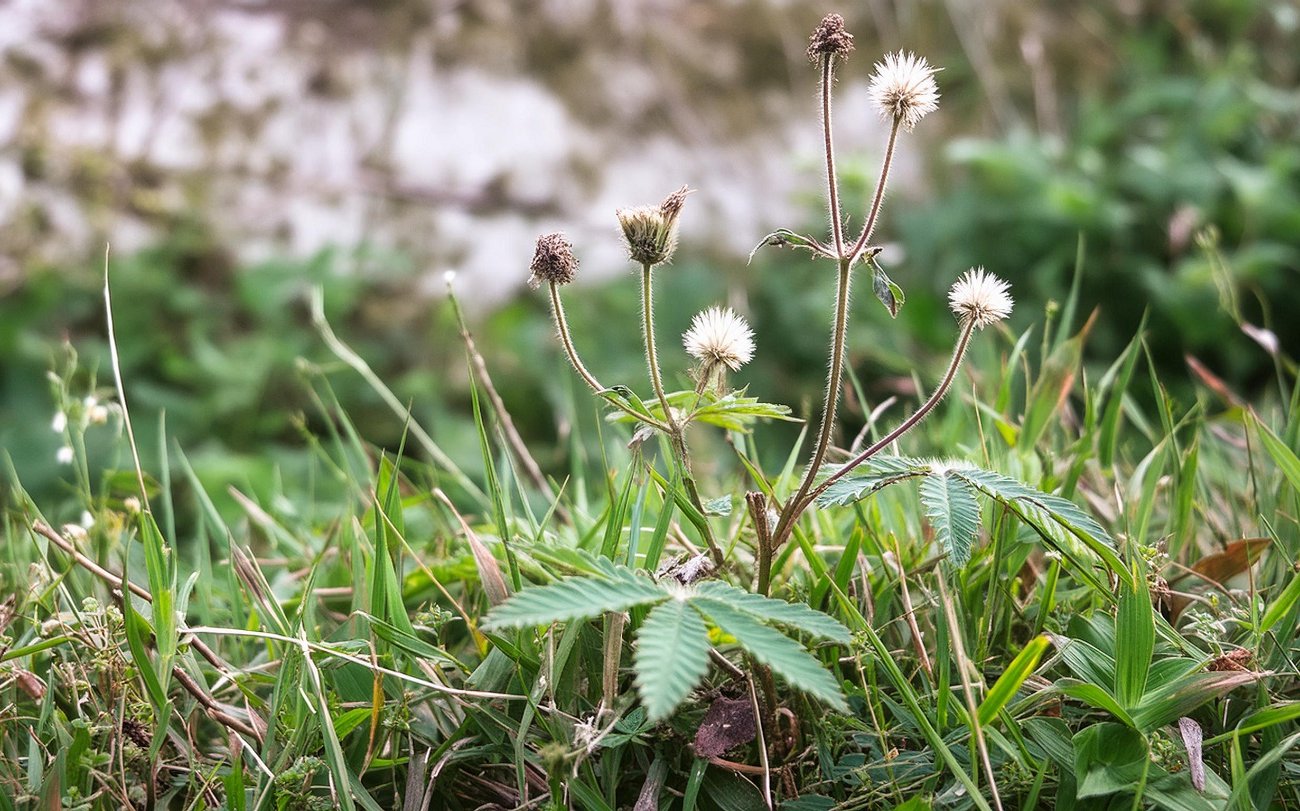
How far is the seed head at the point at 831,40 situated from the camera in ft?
2.56

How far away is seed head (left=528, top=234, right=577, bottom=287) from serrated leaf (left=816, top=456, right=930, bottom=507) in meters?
0.27

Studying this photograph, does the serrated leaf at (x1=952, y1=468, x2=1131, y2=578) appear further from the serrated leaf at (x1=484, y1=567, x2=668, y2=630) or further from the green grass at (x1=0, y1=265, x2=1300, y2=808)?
the serrated leaf at (x1=484, y1=567, x2=668, y2=630)

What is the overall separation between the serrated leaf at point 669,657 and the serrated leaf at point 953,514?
197 millimetres

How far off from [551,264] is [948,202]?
291 cm

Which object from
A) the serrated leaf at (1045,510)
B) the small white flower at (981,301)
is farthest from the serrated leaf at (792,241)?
the serrated leaf at (1045,510)

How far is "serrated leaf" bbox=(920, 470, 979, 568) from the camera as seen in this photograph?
0.74 m

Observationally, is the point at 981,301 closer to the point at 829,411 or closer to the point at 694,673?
the point at 829,411

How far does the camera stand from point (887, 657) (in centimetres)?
82

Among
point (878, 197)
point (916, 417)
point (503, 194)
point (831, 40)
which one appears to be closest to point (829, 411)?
point (916, 417)

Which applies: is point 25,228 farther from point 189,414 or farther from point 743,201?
point 743,201

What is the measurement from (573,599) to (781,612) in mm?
148

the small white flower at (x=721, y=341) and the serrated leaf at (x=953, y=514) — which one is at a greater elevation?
the small white flower at (x=721, y=341)

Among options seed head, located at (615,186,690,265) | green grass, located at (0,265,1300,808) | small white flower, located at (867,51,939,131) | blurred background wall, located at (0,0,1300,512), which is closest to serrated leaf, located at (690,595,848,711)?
green grass, located at (0,265,1300,808)

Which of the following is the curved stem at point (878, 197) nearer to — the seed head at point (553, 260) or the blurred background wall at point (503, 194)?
the seed head at point (553, 260)
